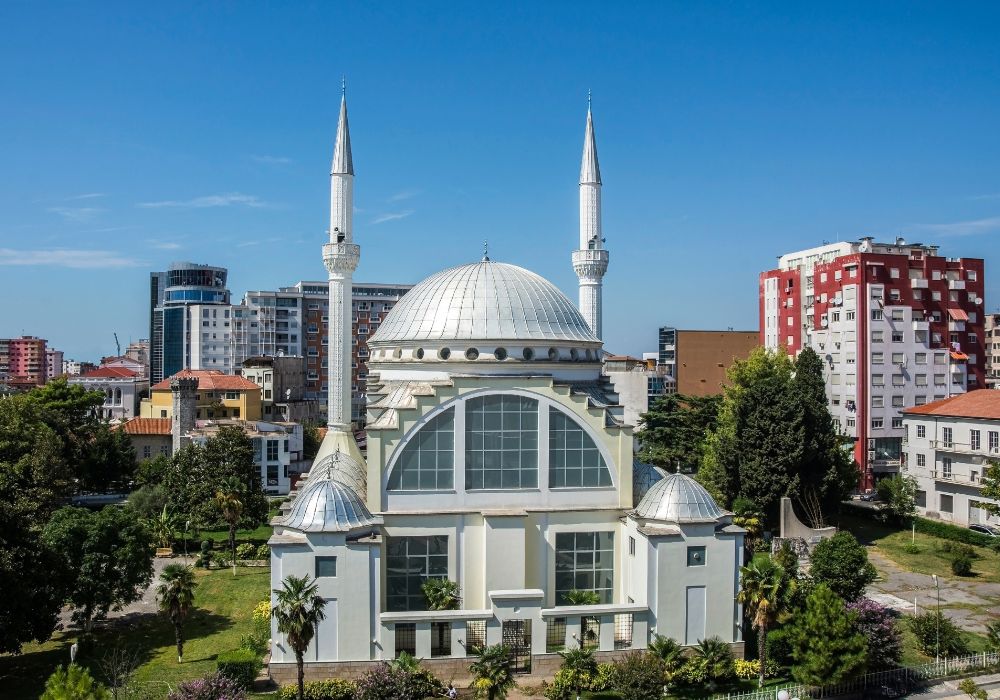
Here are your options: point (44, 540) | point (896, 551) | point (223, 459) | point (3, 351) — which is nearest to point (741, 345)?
point (896, 551)

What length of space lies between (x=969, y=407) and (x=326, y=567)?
4276 centimetres

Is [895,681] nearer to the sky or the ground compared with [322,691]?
nearer to the ground

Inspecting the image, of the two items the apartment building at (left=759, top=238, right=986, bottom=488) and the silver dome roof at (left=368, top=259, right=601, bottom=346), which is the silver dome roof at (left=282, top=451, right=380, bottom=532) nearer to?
the silver dome roof at (left=368, top=259, right=601, bottom=346)

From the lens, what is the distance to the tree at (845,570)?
33.6m

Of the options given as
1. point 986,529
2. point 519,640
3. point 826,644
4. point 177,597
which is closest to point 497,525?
point 519,640

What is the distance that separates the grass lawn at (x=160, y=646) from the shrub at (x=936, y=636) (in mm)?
25589

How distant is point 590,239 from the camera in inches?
1813

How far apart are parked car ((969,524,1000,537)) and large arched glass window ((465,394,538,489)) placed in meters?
30.4

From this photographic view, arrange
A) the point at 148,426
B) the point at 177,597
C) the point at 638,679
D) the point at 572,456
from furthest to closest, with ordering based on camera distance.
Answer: the point at 148,426, the point at 572,456, the point at 177,597, the point at 638,679

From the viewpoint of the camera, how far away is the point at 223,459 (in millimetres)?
51500

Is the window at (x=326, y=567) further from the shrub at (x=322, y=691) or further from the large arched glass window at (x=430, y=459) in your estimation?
the large arched glass window at (x=430, y=459)

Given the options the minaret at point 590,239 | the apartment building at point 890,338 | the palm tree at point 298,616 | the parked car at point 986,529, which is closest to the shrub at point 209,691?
the palm tree at point 298,616

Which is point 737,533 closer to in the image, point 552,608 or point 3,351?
point 552,608

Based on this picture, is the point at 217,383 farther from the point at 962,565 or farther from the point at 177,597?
the point at 962,565
